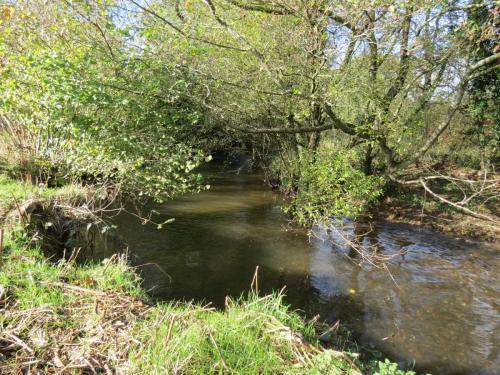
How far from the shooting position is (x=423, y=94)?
12.3 m

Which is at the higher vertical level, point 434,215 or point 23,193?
point 23,193

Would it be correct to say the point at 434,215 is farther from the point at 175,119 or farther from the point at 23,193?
the point at 23,193

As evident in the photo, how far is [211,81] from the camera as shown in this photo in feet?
32.7

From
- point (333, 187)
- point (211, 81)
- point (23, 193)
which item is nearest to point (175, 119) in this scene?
point (211, 81)

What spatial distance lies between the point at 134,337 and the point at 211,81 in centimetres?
779

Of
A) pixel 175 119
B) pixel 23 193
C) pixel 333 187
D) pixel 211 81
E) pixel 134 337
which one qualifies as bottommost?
pixel 134 337

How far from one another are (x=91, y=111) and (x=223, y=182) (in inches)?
585

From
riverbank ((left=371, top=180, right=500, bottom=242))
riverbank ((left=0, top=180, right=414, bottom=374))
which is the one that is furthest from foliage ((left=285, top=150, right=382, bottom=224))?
riverbank ((left=0, top=180, right=414, bottom=374))

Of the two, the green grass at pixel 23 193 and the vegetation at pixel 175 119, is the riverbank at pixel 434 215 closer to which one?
the vegetation at pixel 175 119

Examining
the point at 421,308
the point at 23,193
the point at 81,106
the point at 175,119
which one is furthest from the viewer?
the point at 175,119

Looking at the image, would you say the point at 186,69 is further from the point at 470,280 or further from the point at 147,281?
the point at 470,280

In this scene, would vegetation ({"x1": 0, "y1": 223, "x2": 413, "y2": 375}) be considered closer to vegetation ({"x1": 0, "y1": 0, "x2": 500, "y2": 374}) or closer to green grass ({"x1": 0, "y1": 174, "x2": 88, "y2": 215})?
vegetation ({"x1": 0, "y1": 0, "x2": 500, "y2": 374})

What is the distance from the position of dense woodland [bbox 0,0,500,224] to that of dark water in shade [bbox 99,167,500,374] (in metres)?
1.73

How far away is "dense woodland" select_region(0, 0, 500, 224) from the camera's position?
7828 mm
